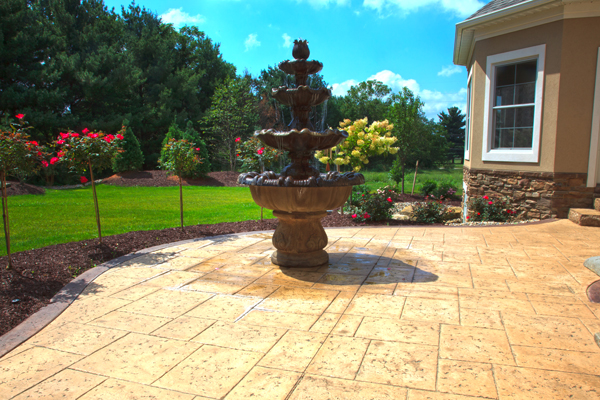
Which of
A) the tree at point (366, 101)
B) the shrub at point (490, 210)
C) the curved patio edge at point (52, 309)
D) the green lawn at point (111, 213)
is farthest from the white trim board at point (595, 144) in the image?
the tree at point (366, 101)

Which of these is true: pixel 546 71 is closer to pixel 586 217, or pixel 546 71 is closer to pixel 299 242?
pixel 586 217

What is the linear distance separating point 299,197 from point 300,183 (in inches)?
6.3

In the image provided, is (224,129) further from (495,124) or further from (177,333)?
(177,333)

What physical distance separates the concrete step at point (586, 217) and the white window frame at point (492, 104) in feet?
4.21

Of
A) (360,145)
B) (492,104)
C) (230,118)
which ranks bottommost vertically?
(360,145)

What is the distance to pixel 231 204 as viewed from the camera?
11.6 m

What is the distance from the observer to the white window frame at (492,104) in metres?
7.46

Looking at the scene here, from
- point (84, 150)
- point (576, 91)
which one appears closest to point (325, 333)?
point (84, 150)

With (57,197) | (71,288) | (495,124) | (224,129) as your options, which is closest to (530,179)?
(495,124)

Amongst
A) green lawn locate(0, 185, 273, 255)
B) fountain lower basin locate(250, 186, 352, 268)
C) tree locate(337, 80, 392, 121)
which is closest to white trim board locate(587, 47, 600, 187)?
fountain lower basin locate(250, 186, 352, 268)

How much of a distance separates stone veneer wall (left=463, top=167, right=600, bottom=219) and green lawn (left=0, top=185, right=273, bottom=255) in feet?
18.1

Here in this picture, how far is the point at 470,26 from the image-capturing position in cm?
849

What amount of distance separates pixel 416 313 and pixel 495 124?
6.85 metres

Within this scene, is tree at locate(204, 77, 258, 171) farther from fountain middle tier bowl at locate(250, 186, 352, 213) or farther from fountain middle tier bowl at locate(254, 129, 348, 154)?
fountain middle tier bowl at locate(250, 186, 352, 213)
